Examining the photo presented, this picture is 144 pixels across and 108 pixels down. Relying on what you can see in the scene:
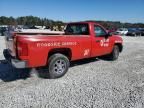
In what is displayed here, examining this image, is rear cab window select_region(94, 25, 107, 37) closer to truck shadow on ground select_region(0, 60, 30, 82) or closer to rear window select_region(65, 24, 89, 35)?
rear window select_region(65, 24, 89, 35)

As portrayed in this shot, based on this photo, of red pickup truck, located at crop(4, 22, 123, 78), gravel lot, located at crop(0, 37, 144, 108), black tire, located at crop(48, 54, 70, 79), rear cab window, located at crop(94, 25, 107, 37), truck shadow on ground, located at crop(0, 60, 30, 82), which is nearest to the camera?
gravel lot, located at crop(0, 37, 144, 108)

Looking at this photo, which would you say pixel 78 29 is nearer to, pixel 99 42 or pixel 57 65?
pixel 99 42

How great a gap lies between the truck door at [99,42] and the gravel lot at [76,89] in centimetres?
73

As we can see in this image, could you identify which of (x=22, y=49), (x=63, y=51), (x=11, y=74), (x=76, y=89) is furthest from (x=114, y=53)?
(x=22, y=49)

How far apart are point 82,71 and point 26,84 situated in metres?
2.22

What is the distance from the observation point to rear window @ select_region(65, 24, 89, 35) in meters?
7.49

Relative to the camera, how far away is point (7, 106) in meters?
4.16

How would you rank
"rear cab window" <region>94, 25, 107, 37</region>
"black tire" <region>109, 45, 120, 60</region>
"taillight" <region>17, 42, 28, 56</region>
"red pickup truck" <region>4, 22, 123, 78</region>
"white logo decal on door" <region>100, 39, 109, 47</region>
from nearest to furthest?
"taillight" <region>17, 42, 28, 56</region> < "red pickup truck" <region>4, 22, 123, 78</region> < "rear cab window" <region>94, 25, 107, 37</region> < "white logo decal on door" <region>100, 39, 109, 47</region> < "black tire" <region>109, 45, 120, 60</region>

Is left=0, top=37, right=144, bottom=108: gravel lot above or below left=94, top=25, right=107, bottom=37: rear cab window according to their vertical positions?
below

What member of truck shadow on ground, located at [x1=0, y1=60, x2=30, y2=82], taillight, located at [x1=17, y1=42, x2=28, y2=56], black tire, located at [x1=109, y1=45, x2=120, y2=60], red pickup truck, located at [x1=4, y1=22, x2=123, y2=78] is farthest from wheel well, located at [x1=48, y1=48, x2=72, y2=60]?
black tire, located at [x1=109, y1=45, x2=120, y2=60]

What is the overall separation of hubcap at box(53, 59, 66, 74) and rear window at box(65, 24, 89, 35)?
181cm

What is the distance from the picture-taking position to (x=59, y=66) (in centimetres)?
620

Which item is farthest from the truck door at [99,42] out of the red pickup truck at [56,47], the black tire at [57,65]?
the black tire at [57,65]

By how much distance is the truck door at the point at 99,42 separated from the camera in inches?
295
